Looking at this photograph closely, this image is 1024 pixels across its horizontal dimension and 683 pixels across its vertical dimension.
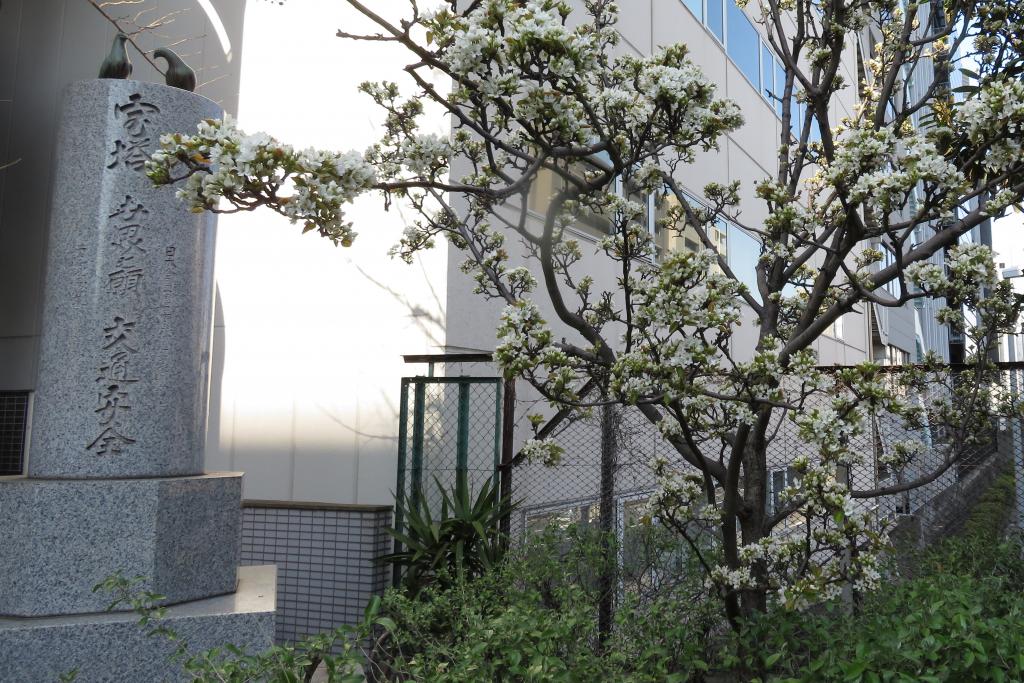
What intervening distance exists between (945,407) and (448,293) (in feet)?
11.8

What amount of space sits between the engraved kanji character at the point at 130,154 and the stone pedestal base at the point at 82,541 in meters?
1.86

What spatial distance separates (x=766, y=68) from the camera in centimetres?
1317

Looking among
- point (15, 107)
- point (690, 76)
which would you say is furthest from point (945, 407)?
point (15, 107)

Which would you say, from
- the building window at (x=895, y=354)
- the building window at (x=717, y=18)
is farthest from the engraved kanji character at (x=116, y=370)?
the building window at (x=895, y=354)

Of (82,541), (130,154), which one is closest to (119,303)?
(130,154)

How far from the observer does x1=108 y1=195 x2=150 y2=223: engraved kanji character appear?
486cm

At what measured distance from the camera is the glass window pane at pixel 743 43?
11844mm

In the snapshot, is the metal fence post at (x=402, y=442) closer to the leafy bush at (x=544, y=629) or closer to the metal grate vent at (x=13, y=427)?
the leafy bush at (x=544, y=629)

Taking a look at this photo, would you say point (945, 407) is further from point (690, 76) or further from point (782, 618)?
point (690, 76)

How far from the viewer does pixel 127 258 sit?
4828mm

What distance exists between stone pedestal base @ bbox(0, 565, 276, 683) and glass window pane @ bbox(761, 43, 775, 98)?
1146 centimetres

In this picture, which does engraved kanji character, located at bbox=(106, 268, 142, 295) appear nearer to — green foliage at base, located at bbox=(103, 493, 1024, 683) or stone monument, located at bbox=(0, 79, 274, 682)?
stone monument, located at bbox=(0, 79, 274, 682)

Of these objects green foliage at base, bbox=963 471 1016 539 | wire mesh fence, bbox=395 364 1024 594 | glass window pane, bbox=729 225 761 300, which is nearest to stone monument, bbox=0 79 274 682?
wire mesh fence, bbox=395 364 1024 594

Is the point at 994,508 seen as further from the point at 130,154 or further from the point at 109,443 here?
the point at 130,154
